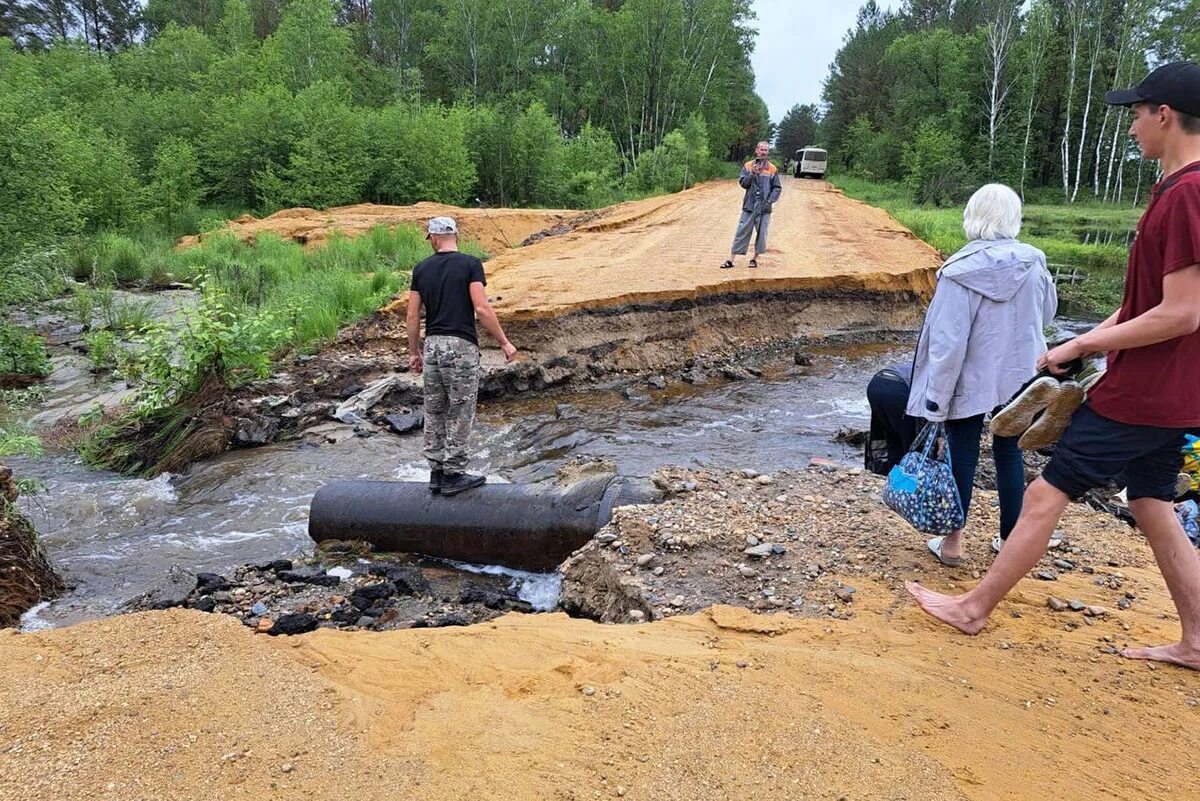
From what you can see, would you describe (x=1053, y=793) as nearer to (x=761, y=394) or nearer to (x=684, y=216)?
(x=761, y=394)

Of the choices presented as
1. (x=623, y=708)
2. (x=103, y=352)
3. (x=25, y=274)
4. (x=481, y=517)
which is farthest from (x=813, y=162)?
(x=623, y=708)

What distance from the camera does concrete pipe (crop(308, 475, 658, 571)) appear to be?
488 centimetres

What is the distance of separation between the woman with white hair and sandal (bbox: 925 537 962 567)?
629 millimetres

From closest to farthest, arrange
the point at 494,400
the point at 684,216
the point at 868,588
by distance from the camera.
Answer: the point at 868,588 < the point at 494,400 < the point at 684,216

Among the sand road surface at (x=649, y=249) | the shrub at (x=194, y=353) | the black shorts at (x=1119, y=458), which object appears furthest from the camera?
the sand road surface at (x=649, y=249)

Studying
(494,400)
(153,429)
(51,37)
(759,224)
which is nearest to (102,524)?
(153,429)

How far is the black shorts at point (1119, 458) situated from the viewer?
2.70 m

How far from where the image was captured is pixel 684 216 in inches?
857

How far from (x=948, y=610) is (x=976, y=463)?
2.61 feet

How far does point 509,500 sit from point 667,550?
1.40 meters

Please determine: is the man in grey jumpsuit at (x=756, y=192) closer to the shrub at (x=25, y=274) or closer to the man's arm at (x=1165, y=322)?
the man's arm at (x=1165, y=322)

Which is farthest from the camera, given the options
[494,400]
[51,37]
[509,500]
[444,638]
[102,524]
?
[51,37]

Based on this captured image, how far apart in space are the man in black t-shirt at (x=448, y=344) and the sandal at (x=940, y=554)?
9.63 feet

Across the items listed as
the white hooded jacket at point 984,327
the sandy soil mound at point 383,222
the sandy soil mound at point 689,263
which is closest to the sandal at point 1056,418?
the white hooded jacket at point 984,327
